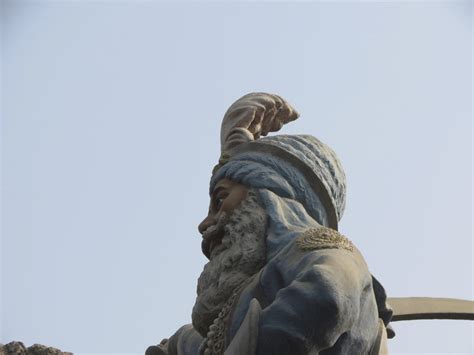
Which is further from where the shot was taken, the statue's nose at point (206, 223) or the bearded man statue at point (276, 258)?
the statue's nose at point (206, 223)

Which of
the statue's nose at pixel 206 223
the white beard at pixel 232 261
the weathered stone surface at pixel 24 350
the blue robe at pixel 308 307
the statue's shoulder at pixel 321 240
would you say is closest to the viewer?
the blue robe at pixel 308 307

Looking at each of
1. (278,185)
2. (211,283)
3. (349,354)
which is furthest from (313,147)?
(349,354)

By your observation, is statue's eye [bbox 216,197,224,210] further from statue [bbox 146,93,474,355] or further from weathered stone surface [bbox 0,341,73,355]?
weathered stone surface [bbox 0,341,73,355]

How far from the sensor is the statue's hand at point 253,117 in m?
6.52

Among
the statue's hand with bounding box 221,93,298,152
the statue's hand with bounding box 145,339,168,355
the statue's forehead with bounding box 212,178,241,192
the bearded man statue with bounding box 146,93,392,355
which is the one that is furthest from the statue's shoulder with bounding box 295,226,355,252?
the statue's hand with bounding box 145,339,168,355

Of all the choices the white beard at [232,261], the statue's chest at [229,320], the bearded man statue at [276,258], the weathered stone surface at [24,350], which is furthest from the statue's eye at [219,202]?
the weathered stone surface at [24,350]

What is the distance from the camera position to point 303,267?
516cm

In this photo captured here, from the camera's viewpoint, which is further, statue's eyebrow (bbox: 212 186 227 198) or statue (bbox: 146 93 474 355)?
statue's eyebrow (bbox: 212 186 227 198)

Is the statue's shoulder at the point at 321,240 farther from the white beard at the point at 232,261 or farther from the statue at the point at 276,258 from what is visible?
the white beard at the point at 232,261

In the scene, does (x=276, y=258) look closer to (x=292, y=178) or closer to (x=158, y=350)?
(x=292, y=178)

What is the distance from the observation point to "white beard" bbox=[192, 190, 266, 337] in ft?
18.5

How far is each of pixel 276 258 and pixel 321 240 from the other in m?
0.21

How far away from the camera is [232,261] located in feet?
18.8

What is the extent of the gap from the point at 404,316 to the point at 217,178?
6.85 feet
